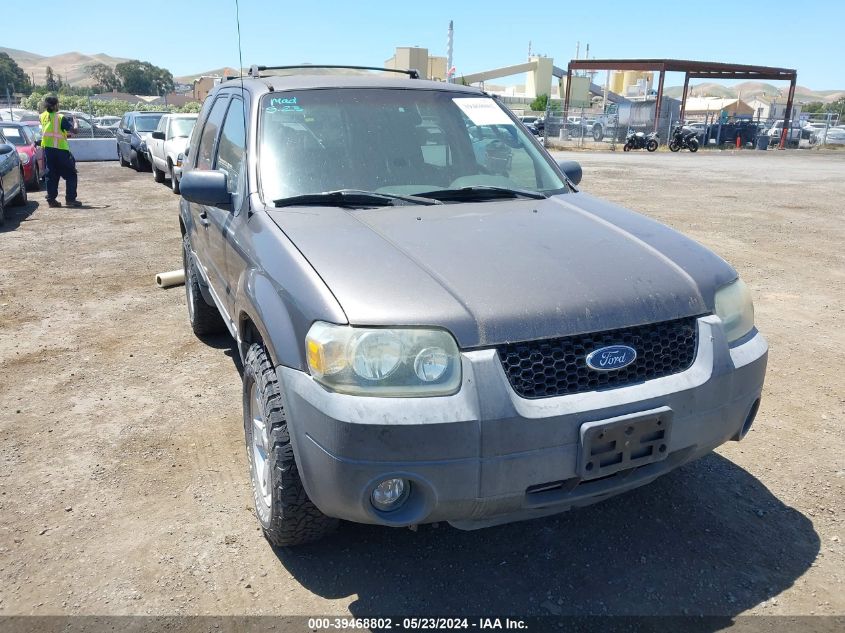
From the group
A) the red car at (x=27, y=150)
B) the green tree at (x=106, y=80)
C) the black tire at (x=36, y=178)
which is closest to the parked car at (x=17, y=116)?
the red car at (x=27, y=150)

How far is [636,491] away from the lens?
11.0 ft

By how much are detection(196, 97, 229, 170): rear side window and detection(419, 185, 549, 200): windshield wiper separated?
5.59 ft

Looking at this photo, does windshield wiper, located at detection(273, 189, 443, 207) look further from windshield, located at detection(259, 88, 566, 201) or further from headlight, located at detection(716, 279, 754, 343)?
headlight, located at detection(716, 279, 754, 343)

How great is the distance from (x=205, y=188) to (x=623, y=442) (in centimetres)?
230

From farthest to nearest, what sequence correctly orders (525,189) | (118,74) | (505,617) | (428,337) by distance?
1. (118,74)
2. (525,189)
3. (505,617)
4. (428,337)

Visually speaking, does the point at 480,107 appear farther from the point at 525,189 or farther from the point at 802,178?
the point at 802,178

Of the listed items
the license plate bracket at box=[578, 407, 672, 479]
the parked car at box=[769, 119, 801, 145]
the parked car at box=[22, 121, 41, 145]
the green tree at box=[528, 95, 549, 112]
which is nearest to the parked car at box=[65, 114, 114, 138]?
the parked car at box=[22, 121, 41, 145]

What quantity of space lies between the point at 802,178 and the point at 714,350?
62.6 ft

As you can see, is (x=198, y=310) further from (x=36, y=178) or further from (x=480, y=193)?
(x=36, y=178)

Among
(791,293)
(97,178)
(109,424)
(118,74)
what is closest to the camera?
(109,424)

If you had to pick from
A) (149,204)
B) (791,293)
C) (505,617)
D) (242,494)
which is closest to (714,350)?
(505,617)

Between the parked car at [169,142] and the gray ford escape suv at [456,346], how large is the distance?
38.8 feet

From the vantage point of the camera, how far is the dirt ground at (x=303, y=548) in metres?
2.63

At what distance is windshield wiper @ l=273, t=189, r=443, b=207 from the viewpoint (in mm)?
3184
